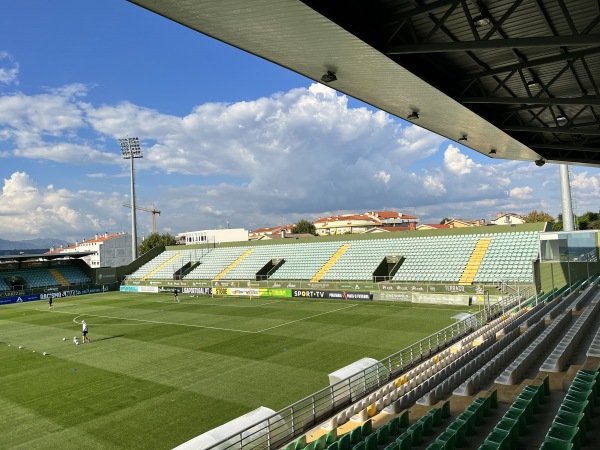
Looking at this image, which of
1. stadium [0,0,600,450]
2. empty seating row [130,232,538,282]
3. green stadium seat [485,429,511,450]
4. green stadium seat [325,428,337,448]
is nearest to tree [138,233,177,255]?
empty seating row [130,232,538,282]

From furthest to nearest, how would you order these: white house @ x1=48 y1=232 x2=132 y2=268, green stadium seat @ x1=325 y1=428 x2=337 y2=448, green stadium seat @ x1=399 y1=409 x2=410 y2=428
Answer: white house @ x1=48 y1=232 x2=132 y2=268
green stadium seat @ x1=399 y1=409 x2=410 y2=428
green stadium seat @ x1=325 y1=428 x2=337 y2=448

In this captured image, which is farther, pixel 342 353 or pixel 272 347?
pixel 272 347

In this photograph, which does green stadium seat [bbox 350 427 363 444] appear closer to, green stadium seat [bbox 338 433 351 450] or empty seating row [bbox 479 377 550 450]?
green stadium seat [bbox 338 433 351 450]

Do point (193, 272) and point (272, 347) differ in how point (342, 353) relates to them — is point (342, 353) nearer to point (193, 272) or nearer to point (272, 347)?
point (272, 347)

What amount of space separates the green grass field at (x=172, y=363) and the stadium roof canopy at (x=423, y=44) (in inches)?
368

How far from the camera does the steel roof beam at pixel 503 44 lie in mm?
5746

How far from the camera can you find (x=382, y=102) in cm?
962

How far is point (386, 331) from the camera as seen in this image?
2244cm

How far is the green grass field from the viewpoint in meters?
12.1

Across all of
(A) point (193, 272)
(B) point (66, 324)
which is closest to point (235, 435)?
(B) point (66, 324)

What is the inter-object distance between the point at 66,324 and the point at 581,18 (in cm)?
3254

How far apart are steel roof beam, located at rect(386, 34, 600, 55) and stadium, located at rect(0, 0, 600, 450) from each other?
4cm

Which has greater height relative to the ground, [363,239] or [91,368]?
[363,239]

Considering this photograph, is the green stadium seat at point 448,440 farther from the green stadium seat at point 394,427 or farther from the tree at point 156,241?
the tree at point 156,241
